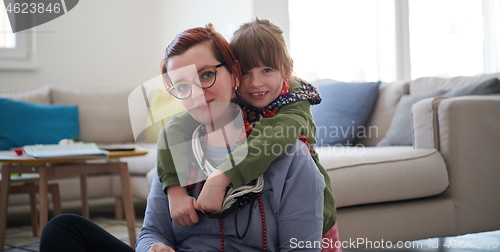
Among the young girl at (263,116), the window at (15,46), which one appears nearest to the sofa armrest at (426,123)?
the young girl at (263,116)

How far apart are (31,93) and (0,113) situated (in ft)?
1.43

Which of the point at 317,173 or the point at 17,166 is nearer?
the point at 317,173

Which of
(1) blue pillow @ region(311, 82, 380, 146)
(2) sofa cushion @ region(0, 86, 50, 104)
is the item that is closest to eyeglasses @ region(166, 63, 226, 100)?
(1) blue pillow @ region(311, 82, 380, 146)

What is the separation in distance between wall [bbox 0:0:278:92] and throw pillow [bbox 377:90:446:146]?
5.28ft

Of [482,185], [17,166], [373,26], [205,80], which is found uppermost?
[373,26]

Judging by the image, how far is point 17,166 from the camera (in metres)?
2.04

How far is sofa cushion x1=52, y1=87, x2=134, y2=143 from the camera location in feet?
11.2

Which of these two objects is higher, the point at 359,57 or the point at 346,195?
the point at 359,57

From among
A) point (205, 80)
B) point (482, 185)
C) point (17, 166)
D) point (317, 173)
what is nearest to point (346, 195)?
point (482, 185)

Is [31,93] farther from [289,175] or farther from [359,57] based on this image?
[289,175]

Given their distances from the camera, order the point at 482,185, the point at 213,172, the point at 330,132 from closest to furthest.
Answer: the point at 213,172 → the point at 482,185 → the point at 330,132

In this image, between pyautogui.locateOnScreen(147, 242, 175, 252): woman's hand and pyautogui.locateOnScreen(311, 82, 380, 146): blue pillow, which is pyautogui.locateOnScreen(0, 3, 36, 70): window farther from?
pyautogui.locateOnScreen(147, 242, 175, 252): woman's hand

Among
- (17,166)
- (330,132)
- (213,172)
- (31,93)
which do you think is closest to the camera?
(213,172)

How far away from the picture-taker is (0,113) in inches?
116
